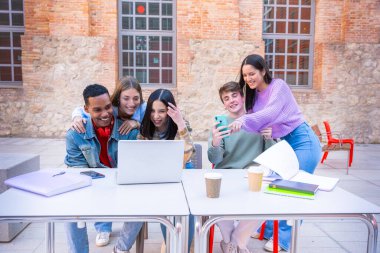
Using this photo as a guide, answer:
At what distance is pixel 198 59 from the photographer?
9.38m

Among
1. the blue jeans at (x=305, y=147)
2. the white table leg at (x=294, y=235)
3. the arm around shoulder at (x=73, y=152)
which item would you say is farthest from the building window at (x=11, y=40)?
the white table leg at (x=294, y=235)

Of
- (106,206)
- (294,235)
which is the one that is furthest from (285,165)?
(106,206)

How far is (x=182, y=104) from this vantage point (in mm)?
9484

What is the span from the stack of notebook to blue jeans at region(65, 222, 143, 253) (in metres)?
1.06

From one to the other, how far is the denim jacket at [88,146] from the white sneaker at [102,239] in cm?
81

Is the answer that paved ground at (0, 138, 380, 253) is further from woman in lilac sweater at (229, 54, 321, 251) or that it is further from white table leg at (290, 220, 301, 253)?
woman in lilac sweater at (229, 54, 321, 251)

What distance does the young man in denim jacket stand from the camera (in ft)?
8.32

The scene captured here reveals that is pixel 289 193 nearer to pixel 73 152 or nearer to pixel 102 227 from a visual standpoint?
pixel 73 152

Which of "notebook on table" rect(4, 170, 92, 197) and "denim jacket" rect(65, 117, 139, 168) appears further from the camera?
"denim jacket" rect(65, 117, 139, 168)

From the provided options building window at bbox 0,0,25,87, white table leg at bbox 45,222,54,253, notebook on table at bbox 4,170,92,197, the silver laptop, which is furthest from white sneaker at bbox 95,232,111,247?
building window at bbox 0,0,25,87

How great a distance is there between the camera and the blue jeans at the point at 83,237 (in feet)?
7.91

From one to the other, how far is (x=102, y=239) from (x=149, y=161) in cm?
150

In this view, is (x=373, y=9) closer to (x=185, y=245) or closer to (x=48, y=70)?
(x=48, y=70)

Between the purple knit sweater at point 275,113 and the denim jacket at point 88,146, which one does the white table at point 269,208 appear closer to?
the purple knit sweater at point 275,113
